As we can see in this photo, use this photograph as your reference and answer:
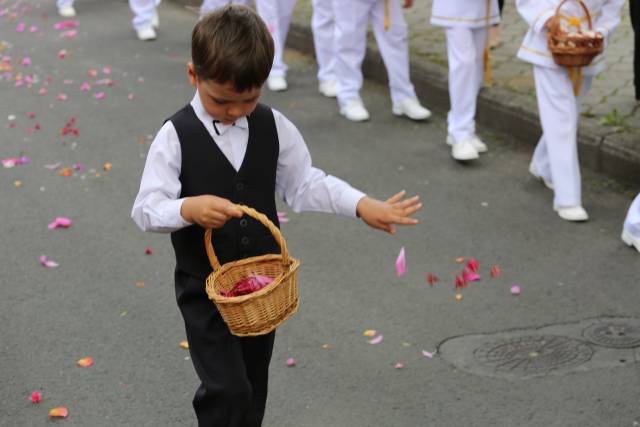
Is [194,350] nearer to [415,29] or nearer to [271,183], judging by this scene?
[271,183]

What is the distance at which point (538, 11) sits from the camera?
634 centimetres

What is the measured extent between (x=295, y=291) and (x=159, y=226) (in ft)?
1.52

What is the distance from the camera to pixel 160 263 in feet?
19.8

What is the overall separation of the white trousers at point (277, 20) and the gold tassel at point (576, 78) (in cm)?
348

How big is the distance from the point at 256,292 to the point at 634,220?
3349 mm

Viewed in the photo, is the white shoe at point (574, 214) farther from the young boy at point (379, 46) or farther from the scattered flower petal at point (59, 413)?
the scattered flower petal at point (59, 413)

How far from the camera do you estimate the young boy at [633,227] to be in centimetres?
588

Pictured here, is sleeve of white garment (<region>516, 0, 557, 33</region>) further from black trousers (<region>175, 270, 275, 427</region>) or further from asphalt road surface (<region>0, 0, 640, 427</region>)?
black trousers (<region>175, 270, 275, 427</region>)

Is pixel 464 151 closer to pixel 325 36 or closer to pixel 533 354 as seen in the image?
pixel 325 36

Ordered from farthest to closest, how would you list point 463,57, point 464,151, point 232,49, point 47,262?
point 463,57
point 464,151
point 47,262
point 232,49

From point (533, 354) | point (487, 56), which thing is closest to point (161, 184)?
point (533, 354)

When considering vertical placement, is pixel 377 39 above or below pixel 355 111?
above

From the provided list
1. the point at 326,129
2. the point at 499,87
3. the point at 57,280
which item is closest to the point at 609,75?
the point at 499,87

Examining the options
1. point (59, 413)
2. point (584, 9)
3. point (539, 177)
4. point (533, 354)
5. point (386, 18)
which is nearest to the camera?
point (59, 413)
